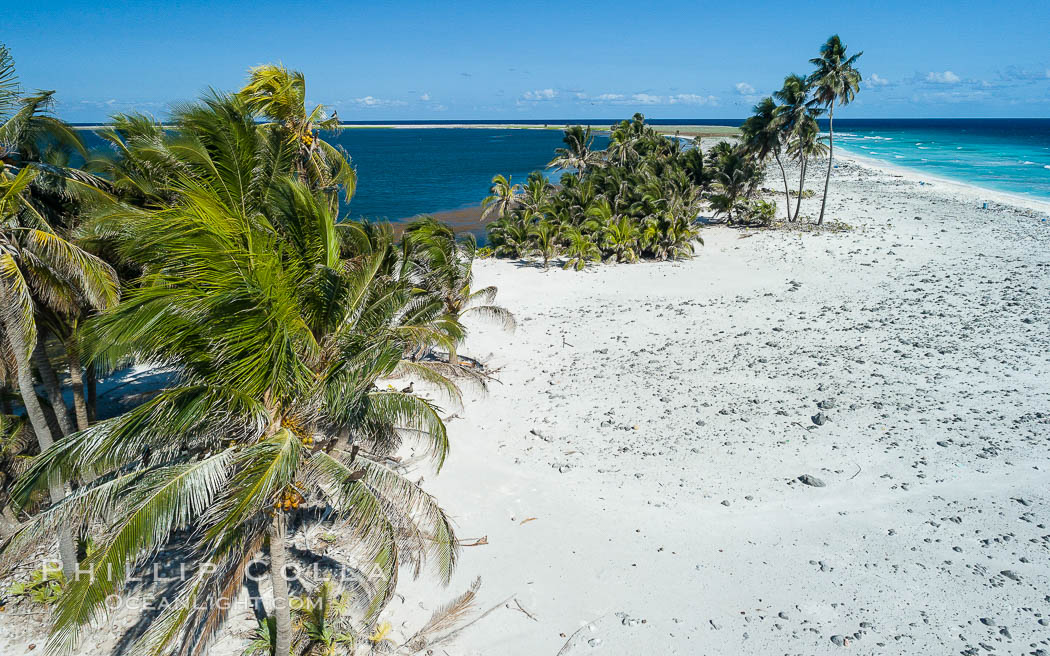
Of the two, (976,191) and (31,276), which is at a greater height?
(976,191)

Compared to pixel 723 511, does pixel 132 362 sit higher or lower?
higher

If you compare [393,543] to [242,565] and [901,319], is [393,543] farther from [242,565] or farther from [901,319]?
[901,319]

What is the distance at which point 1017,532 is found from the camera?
8.20 meters

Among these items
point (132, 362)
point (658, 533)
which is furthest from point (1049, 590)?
point (132, 362)

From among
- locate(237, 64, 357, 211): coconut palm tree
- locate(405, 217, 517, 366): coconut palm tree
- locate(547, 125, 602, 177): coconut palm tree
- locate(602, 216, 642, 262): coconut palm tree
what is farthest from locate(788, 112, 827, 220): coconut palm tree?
locate(237, 64, 357, 211): coconut palm tree

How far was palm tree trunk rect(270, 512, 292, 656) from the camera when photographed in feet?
16.9

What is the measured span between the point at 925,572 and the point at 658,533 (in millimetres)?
3403

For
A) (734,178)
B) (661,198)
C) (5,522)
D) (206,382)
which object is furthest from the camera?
(734,178)

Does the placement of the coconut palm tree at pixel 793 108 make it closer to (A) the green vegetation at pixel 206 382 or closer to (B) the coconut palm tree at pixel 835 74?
(B) the coconut palm tree at pixel 835 74

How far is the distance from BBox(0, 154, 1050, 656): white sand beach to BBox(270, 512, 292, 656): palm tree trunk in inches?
52.4

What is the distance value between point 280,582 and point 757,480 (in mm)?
7458

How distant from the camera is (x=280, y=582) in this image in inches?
211

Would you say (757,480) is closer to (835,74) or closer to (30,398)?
(30,398)

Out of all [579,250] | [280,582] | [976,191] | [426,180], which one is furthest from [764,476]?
[426,180]
